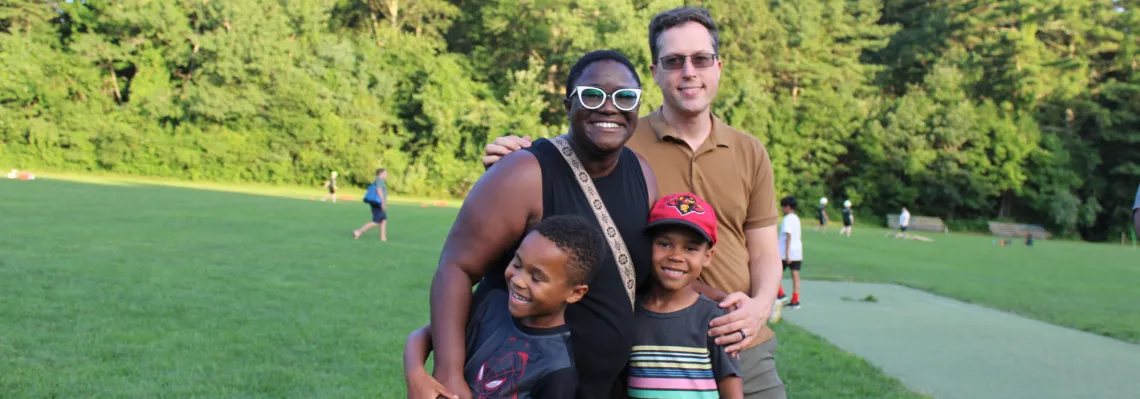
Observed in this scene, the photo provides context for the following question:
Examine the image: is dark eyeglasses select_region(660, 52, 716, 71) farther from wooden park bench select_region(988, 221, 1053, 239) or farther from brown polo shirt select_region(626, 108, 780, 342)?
wooden park bench select_region(988, 221, 1053, 239)

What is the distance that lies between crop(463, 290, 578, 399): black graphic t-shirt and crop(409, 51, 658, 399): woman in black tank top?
Result: 5 cm

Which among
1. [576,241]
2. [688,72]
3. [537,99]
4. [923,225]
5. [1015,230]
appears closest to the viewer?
[576,241]

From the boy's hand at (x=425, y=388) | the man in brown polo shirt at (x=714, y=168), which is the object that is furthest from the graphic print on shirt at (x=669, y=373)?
the boy's hand at (x=425, y=388)

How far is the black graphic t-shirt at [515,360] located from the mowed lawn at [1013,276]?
8594 mm

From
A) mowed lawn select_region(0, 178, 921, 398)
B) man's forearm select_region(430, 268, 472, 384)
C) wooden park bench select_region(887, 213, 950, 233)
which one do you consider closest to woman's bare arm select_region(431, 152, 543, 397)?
man's forearm select_region(430, 268, 472, 384)

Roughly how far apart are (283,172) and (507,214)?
47.2 metres

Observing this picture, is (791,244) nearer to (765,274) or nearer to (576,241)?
(765,274)

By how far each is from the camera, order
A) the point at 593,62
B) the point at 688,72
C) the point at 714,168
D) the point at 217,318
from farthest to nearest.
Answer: the point at 217,318
the point at 714,168
the point at 688,72
the point at 593,62

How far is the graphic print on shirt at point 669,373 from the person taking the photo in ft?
8.98

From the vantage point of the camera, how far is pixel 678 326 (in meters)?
2.76

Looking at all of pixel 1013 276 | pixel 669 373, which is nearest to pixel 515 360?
pixel 669 373

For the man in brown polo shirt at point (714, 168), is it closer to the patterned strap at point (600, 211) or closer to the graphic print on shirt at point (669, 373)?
the graphic print on shirt at point (669, 373)

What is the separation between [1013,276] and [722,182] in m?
15.3

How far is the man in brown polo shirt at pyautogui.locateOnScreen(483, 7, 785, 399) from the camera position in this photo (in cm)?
313
